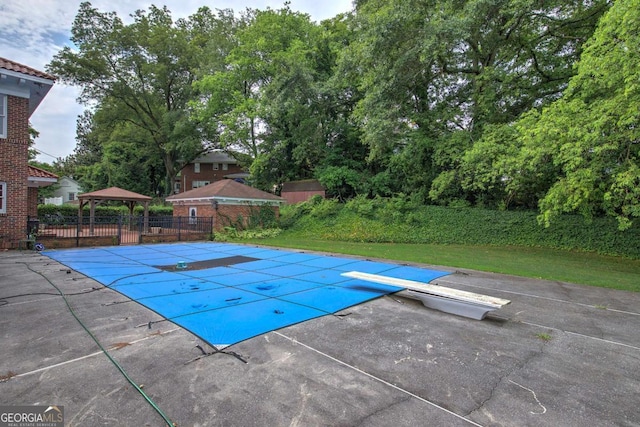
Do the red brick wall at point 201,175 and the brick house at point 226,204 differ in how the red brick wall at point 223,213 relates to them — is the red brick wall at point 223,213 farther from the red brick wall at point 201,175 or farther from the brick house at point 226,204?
the red brick wall at point 201,175

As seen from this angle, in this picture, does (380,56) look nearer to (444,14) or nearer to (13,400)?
(444,14)

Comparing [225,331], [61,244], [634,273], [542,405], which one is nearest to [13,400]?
[225,331]

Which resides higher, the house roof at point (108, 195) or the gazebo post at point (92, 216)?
the house roof at point (108, 195)

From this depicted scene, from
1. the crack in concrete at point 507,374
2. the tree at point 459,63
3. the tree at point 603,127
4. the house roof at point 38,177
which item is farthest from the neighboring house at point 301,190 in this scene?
the crack in concrete at point 507,374

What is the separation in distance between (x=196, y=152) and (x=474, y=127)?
30.2 m

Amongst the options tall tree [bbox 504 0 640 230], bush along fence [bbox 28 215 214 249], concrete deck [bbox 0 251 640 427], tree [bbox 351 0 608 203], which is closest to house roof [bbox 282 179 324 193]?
tree [bbox 351 0 608 203]

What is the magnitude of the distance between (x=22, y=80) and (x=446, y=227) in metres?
20.0

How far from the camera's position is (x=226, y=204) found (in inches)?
775

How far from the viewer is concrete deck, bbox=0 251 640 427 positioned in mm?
2635

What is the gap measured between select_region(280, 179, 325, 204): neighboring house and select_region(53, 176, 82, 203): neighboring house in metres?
33.8

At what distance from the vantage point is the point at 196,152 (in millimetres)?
36375

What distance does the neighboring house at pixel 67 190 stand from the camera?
42125mm

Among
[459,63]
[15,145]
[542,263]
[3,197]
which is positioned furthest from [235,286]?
[459,63]

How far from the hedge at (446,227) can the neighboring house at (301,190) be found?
234cm
